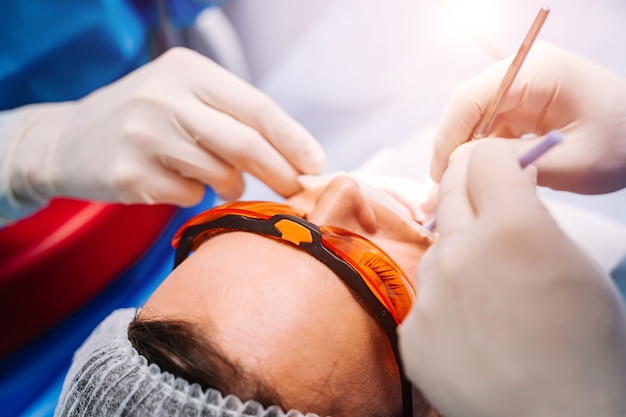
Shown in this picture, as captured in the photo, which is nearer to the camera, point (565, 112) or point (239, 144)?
point (565, 112)

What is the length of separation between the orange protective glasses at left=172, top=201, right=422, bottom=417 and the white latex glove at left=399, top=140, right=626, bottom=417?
0.24m

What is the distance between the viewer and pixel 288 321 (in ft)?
2.35

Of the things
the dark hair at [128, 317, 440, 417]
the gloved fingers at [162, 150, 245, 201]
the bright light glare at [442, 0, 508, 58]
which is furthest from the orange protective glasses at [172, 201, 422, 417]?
the bright light glare at [442, 0, 508, 58]

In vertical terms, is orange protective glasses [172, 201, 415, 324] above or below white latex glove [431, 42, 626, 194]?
below

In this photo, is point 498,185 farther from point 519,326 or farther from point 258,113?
point 258,113

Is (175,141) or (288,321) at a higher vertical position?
(175,141)

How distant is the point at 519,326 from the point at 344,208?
1.45 ft

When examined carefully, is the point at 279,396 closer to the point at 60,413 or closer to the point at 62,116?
the point at 60,413

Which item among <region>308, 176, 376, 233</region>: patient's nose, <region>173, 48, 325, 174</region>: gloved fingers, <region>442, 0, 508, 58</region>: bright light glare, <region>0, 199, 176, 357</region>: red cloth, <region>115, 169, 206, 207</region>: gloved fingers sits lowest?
<region>0, 199, 176, 357</region>: red cloth

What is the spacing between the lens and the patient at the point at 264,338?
0.71 meters

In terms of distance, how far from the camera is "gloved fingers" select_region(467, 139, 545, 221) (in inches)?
19.6

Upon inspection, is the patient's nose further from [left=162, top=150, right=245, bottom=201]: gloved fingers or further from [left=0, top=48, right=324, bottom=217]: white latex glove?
[left=162, top=150, right=245, bottom=201]: gloved fingers

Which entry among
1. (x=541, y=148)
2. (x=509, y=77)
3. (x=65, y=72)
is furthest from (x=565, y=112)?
(x=65, y=72)

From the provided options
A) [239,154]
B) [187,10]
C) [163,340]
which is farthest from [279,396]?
[187,10]
